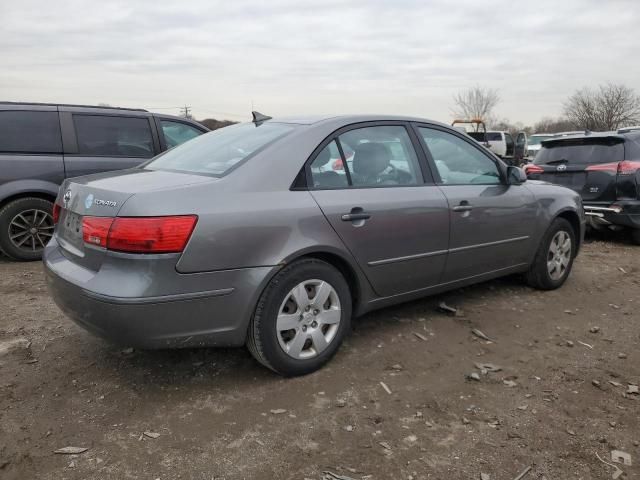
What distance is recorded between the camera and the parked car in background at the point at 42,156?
5.81 meters

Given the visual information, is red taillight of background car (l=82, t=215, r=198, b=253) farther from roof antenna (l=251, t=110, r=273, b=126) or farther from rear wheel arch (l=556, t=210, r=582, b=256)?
rear wheel arch (l=556, t=210, r=582, b=256)

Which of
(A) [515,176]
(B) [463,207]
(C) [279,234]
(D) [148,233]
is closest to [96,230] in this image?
(D) [148,233]

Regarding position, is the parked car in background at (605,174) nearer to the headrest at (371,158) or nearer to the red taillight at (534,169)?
the red taillight at (534,169)

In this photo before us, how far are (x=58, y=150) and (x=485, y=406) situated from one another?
542 centimetres

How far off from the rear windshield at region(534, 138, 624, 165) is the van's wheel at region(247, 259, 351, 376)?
520 centimetres

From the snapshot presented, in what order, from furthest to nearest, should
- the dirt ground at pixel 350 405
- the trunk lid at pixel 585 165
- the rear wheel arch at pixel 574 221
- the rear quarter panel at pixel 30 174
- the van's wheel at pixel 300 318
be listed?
the trunk lid at pixel 585 165 → the rear quarter panel at pixel 30 174 → the rear wheel arch at pixel 574 221 → the van's wheel at pixel 300 318 → the dirt ground at pixel 350 405

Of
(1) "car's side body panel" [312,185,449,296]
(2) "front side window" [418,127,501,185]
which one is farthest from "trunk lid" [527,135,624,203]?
(1) "car's side body panel" [312,185,449,296]

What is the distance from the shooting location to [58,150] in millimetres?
6082

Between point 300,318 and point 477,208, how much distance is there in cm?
171

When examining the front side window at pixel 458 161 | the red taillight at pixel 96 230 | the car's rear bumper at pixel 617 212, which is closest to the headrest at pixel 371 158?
the front side window at pixel 458 161

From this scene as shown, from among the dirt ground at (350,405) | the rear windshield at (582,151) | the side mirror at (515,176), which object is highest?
the rear windshield at (582,151)

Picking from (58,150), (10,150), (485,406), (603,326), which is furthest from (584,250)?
(10,150)

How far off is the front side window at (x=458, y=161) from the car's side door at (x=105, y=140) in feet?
Result: 13.4

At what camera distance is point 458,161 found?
13.3 feet
